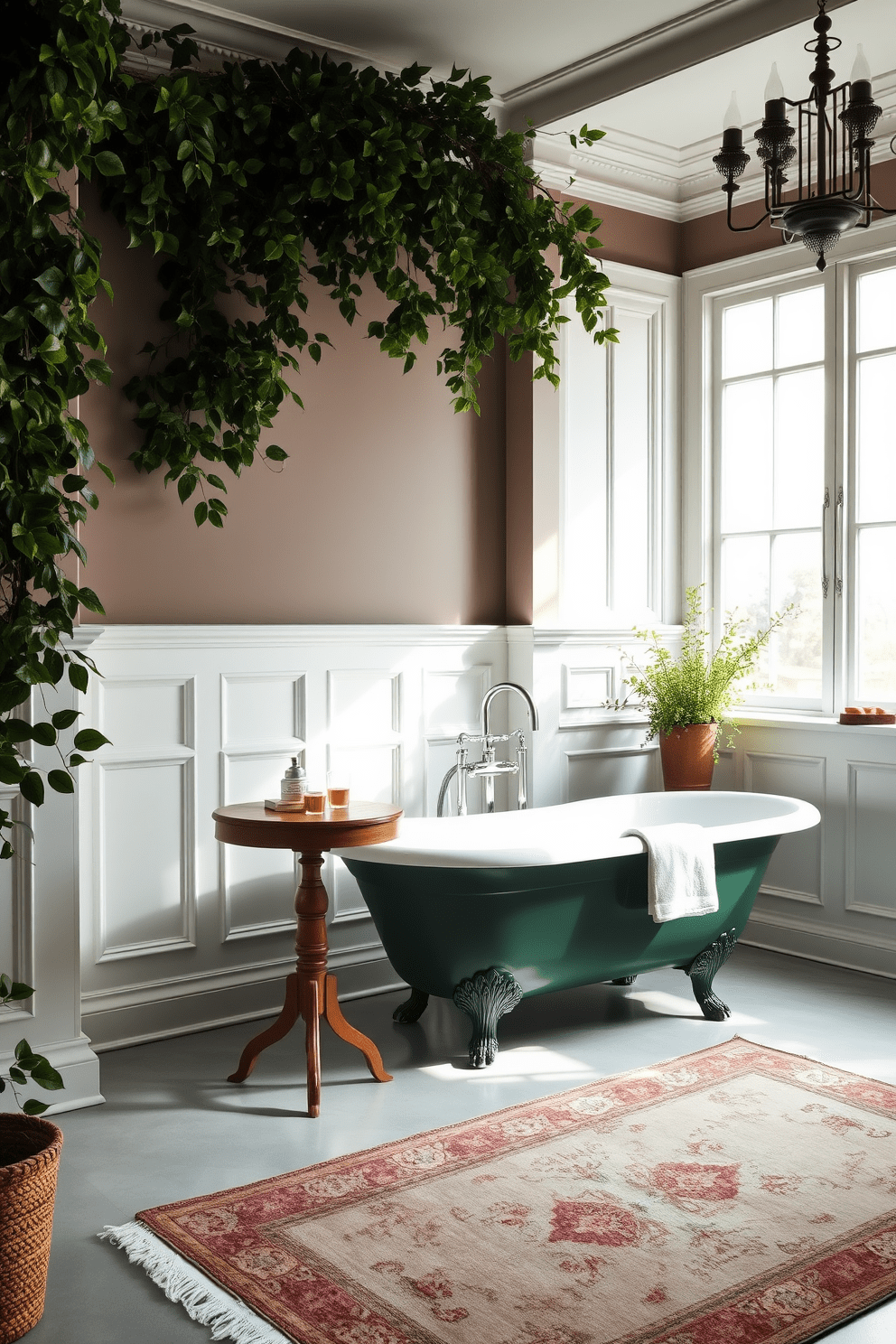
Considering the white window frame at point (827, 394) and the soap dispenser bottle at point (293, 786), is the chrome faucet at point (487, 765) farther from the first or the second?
the white window frame at point (827, 394)

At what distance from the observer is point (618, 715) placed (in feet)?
15.2

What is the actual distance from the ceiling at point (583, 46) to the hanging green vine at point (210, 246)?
0.14m

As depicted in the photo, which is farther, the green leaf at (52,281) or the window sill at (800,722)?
the window sill at (800,722)

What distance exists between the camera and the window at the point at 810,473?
14.2 feet

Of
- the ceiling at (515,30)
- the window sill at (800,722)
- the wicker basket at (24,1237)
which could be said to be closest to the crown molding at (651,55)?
the ceiling at (515,30)

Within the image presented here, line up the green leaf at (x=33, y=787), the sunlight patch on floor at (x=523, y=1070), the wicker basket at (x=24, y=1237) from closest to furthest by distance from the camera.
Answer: the wicker basket at (x=24, y=1237), the green leaf at (x=33, y=787), the sunlight patch on floor at (x=523, y=1070)

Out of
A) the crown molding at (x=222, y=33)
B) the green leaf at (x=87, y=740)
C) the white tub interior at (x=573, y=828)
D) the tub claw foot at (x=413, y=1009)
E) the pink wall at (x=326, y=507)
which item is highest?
the crown molding at (x=222, y=33)

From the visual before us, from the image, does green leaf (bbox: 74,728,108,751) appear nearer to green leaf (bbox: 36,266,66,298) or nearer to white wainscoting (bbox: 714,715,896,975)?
green leaf (bbox: 36,266,66,298)

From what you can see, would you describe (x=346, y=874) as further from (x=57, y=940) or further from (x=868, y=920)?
(x=868, y=920)

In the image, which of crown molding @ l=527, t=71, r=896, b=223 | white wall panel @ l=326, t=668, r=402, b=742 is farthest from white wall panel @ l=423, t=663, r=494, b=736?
crown molding @ l=527, t=71, r=896, b=223

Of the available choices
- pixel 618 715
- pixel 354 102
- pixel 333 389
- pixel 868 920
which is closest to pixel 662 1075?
pixel 868 920

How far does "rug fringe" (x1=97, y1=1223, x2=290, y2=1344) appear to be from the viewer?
2045mm

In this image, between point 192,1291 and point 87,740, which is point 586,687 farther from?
point 192,1291

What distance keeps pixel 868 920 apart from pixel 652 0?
3048 mm
